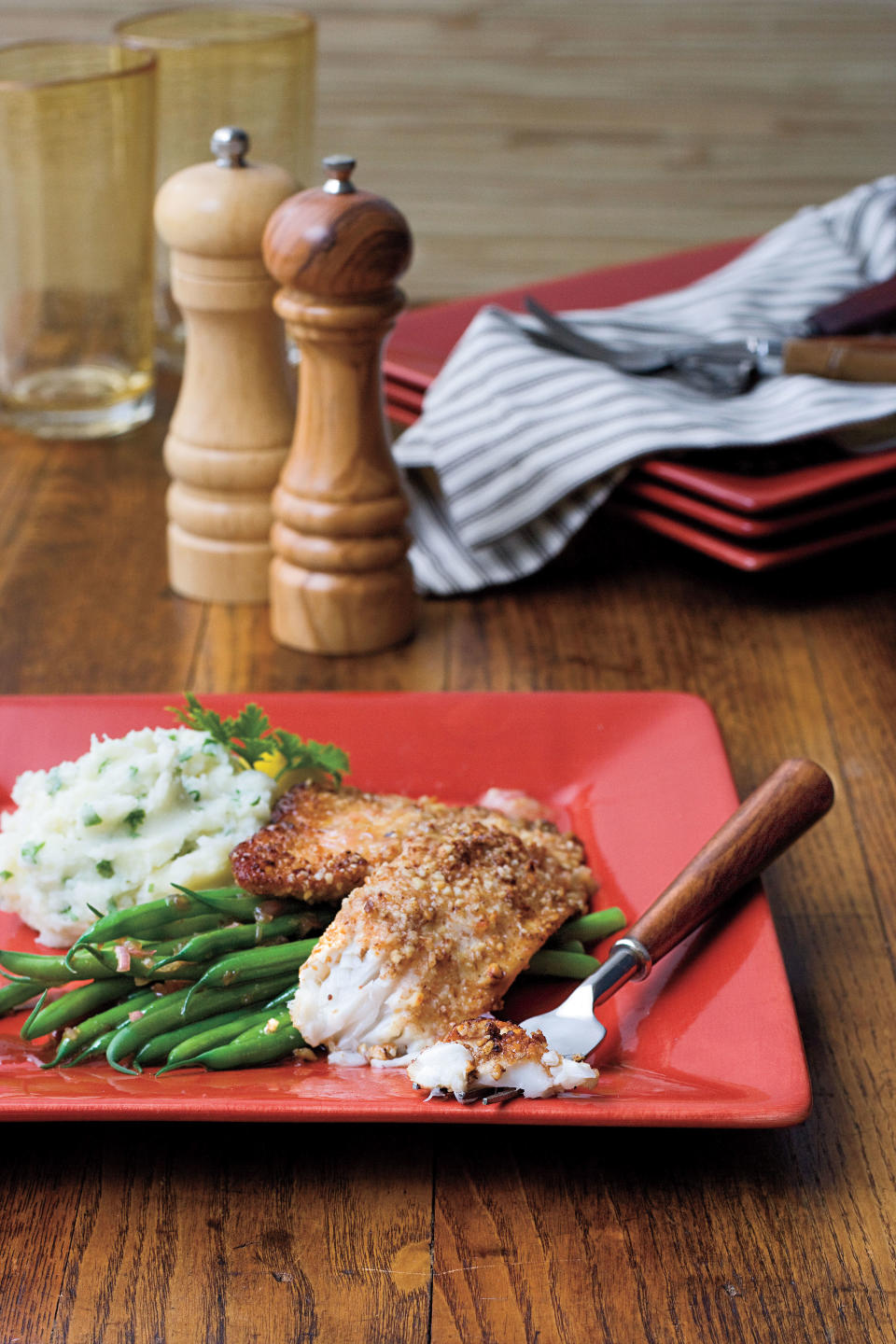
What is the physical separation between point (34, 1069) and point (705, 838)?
20.5 inches

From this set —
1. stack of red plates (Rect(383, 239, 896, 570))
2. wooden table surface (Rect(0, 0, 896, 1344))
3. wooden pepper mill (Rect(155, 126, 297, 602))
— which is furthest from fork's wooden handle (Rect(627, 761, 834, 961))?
wooden pepper mill (Rect(155, 126, 297, 602))

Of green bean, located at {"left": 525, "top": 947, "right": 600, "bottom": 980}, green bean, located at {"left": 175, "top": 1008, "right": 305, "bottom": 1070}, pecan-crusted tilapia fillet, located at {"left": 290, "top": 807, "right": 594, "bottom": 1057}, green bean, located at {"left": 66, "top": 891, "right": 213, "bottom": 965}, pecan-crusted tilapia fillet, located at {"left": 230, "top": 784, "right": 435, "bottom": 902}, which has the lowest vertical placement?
green bean, located at {"left": 66, "top": 891, "right": 213, "bottom": 965}

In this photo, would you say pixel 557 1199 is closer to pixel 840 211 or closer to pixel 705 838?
pixel 705 838

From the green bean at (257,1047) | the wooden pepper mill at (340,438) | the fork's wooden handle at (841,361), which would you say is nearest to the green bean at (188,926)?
the green bean at (257,1047)

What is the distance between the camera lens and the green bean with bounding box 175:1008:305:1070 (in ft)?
2.98

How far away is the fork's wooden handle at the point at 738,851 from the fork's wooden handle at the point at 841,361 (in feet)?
2.62

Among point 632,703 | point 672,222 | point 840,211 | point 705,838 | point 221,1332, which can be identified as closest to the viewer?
point 221,1332

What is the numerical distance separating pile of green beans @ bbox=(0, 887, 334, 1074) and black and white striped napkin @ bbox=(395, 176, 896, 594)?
75 centimetres

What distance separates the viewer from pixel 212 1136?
907 mm

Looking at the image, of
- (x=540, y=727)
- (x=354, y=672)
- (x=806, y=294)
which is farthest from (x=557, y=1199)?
(x=806, y=294)

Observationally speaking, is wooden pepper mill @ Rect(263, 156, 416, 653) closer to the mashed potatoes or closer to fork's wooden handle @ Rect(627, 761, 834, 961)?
the mashed potatoes

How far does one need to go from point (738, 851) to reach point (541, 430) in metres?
0.80

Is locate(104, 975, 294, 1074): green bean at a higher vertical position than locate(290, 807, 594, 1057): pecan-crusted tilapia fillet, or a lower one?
lower

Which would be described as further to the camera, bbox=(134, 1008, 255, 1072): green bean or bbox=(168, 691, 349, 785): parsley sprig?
bbox=(168, 691, 349, 785): parsley sprig
